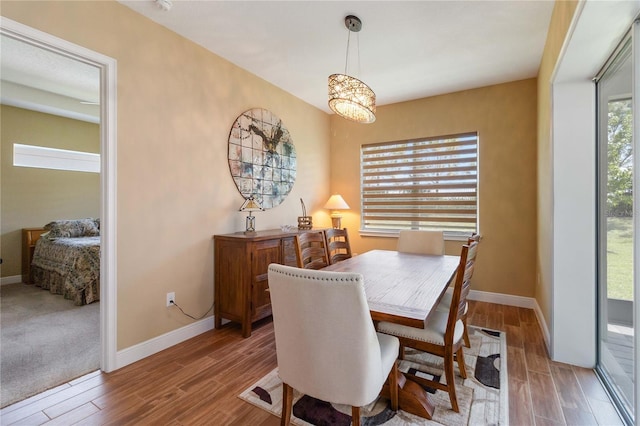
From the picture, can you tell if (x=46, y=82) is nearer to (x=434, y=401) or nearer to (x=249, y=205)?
(x=249, y=205)

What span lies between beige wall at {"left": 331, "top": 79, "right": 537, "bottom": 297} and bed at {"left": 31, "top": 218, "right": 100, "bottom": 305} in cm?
450

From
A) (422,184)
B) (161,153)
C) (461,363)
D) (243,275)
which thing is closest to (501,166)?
(422,184)

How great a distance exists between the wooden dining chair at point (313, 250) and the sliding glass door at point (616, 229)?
1798mm

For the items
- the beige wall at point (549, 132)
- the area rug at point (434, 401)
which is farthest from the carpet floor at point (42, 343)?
the beige wall at point (549, 132)

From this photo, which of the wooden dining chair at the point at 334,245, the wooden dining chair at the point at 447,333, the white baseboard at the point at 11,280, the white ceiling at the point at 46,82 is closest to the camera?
the wooden dining chair at the point at 447,333

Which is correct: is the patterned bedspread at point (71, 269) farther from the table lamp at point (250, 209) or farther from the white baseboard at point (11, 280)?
the table lamp at point (250, 209)

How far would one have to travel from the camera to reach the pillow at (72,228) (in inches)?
174

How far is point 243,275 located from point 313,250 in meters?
0.80

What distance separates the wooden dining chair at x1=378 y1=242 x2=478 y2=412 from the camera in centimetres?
151

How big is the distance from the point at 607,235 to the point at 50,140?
711cm

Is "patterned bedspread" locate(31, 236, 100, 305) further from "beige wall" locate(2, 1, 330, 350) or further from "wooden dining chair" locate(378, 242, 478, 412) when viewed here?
"wooden dining chair" locate(378, 242, 478, 412)

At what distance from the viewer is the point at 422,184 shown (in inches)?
156

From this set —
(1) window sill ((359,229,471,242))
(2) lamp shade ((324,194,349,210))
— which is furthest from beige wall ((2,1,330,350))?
(1) window sill ((359,229,471,242))

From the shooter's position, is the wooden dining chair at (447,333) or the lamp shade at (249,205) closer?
the wooden dining chair at (447,333)
